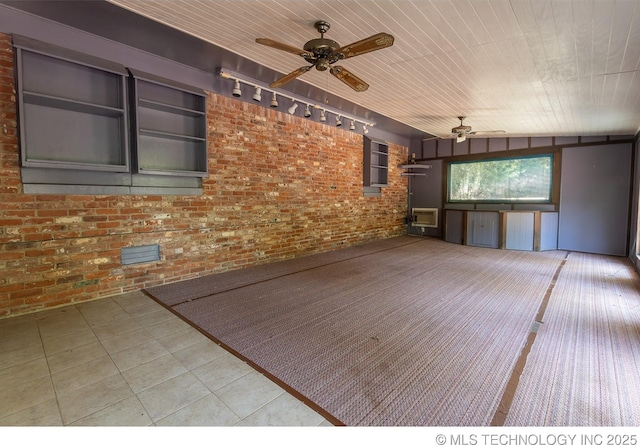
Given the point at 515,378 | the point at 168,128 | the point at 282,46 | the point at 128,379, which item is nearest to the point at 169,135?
the point at 168,128

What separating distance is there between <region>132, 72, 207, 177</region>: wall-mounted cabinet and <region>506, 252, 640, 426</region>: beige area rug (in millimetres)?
3985

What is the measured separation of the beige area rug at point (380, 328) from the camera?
5.66ft

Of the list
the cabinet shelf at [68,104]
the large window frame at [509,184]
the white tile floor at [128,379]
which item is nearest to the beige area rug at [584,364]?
the white tile floor at [128,379]

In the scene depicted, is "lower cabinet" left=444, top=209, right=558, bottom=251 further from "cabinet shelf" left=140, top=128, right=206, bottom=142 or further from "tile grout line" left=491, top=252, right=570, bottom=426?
"cabinet shelf" left=140, top=128, right=206, bottom=142

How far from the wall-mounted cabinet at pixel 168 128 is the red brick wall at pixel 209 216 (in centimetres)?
21

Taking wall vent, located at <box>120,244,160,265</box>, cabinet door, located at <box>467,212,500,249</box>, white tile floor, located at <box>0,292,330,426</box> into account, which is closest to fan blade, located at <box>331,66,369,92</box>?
white tile floor, located at <box>0,292,330,426</box>

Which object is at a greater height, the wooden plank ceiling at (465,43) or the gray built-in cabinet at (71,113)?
the wooden plank ceiling at (465,43)

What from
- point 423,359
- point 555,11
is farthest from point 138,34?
point 423,359

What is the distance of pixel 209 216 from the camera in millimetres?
4301

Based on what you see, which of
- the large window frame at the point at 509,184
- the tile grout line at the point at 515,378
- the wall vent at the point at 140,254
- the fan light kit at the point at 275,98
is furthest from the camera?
the large window frame at the point at 509,184

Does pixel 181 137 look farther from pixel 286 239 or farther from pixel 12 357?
pixel 12 357

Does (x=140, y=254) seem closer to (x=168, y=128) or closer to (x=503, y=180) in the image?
(x=168, y=128)

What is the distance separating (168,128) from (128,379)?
3.12 metres

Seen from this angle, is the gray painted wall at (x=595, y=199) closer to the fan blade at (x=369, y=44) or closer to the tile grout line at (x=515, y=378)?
the tile grout line at (x=515, y=378)
